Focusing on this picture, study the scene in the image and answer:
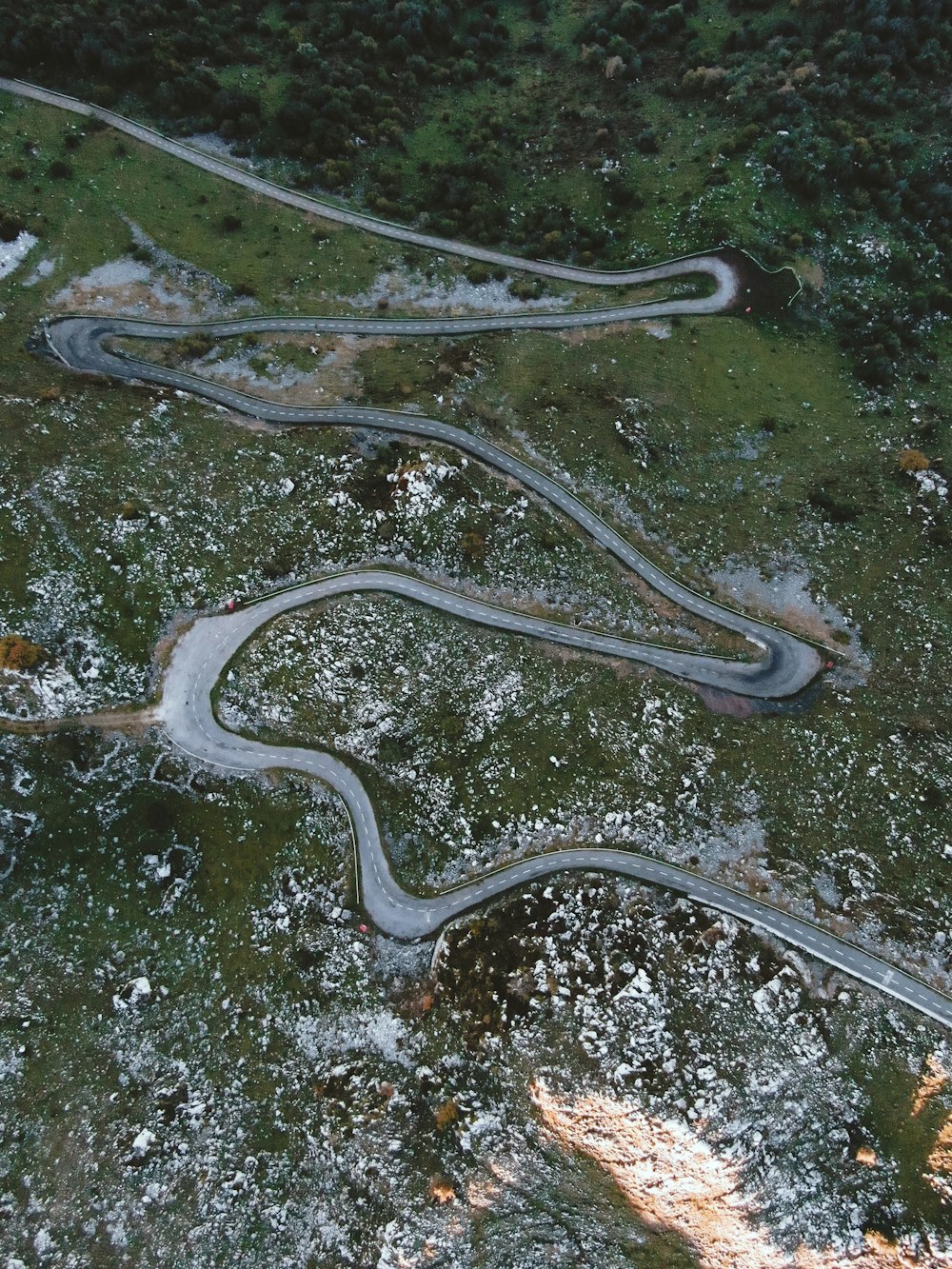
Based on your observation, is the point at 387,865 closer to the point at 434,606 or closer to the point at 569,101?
the point at 434,606

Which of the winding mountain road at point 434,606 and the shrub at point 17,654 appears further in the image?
the winding mountain road at point 434,606

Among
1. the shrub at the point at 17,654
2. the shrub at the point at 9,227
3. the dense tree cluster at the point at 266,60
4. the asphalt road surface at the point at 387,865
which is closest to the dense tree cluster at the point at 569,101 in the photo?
the dense tree cluster at the point at 266,60

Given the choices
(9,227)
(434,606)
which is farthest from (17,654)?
(9,227)

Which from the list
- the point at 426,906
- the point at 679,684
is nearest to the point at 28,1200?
the point at 426,906

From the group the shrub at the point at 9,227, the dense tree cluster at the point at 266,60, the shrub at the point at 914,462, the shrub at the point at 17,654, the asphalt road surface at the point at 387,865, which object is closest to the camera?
the asphalt road surface at the point at 387,865

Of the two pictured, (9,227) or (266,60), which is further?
(266,60)

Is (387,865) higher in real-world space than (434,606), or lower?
lower

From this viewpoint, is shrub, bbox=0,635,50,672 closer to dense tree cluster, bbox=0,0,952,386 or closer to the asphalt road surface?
the asphalt road surface

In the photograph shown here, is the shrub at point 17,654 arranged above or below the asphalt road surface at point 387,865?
above

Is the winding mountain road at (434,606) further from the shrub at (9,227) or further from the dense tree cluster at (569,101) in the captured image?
the shrub at (9,227)
